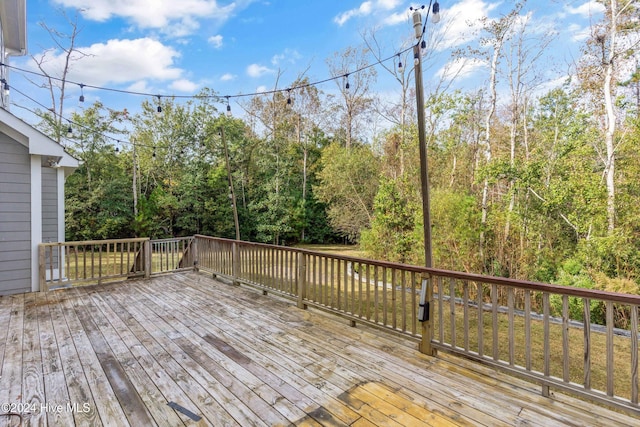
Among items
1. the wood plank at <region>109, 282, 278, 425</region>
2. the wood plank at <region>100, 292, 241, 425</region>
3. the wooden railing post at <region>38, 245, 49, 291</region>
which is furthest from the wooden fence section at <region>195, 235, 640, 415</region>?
the wooden railing post at <region>38, 245, 49, 291</region>

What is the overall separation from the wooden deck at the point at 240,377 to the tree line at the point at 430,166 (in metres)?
5.98

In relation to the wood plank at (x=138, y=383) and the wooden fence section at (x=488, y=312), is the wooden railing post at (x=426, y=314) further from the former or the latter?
the wood plank at (x=138, y=383)

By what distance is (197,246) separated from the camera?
6645 millimetres

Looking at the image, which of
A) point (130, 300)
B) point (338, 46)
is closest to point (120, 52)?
point (338, 46)

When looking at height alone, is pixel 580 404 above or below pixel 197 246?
below

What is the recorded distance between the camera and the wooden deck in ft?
6.44

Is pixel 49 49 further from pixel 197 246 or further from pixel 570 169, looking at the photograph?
pixel 570 169

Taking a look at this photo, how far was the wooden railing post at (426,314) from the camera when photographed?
2.83 meters

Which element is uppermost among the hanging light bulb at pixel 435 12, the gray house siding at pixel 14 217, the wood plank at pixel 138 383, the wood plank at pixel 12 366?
the hanging light bulb at pixel 435 12

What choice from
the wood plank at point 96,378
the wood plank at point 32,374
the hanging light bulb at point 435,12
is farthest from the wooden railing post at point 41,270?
the hanging light bulb at point 435,12

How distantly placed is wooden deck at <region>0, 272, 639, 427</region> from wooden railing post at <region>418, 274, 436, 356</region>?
119 millimetres

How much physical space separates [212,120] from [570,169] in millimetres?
16706

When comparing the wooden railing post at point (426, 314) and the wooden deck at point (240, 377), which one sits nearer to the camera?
the wooden deck at point (240, 377)

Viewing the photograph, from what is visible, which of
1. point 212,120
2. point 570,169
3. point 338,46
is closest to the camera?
point 570,169
